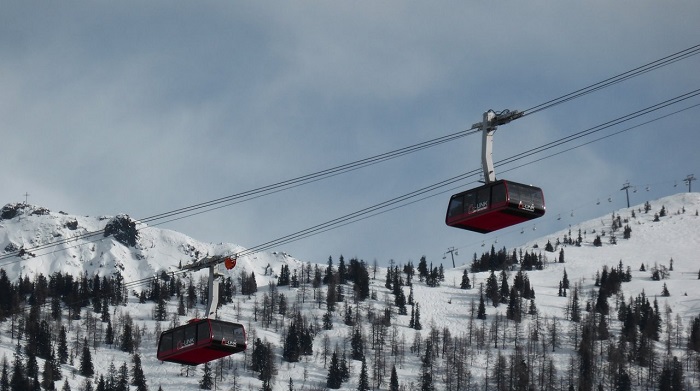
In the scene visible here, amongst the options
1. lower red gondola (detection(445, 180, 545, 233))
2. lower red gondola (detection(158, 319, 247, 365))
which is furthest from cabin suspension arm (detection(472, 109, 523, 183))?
lower red gondola (detection(158, 319, 247, 365))

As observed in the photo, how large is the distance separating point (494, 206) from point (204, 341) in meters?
16.4

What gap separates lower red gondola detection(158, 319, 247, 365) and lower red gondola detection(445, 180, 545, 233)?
12934 mm

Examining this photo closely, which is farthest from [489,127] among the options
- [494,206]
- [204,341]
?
[204,341]

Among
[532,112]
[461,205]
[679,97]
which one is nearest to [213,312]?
[461,205]

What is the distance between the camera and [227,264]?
6272cm

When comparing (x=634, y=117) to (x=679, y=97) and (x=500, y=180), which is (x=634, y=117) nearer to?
(x=679, y=97)

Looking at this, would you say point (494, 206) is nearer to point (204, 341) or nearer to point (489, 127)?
point (489, 127)

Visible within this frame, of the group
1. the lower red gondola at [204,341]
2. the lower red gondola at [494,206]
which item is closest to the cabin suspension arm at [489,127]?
the lower red gondola at [494,206]

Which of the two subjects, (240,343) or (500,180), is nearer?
(500,180)

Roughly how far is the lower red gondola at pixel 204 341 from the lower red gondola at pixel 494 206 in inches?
509


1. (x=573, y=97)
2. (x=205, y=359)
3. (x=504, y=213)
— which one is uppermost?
(x=573, y=97)

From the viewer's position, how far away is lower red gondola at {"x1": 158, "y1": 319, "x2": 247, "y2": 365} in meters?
64.6

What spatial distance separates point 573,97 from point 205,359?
2181cm

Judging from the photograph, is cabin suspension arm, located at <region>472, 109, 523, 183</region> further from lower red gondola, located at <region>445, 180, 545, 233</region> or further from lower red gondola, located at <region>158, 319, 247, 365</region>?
lower red gondola, located at <region>158, 319, 247, 365</region>
